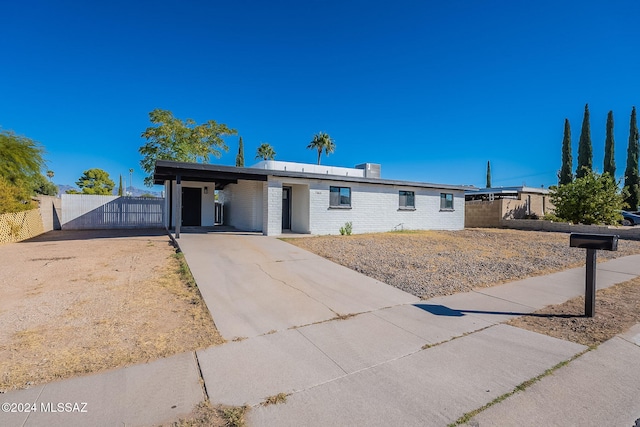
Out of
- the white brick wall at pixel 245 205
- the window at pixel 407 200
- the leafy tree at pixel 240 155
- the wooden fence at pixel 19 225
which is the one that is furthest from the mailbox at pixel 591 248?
the leafy tree at pixel 240 155

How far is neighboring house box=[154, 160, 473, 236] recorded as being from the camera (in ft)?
39.7

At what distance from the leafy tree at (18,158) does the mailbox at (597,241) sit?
745 inches

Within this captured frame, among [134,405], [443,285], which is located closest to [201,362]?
[134,405]

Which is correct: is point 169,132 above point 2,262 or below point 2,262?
above

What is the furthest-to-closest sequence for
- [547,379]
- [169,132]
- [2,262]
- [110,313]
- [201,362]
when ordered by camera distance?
[169,132] → [2,262] → [110,313] → [201,362] → [547,379]

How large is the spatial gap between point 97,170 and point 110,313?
46.6 m

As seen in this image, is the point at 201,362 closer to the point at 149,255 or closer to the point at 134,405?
the point at 134,405

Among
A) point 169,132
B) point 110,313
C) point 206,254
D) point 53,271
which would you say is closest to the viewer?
point 110,313

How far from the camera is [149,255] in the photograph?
8133 mm

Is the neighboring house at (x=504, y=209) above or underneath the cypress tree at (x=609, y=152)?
underneath

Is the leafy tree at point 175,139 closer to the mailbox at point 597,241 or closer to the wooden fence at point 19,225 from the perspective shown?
the wooden fence at point 19,225

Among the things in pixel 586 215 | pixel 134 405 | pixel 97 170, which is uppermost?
pixel 97 170

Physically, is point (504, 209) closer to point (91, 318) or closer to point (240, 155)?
point (91, 318)

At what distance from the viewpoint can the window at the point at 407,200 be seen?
15.8 metres
